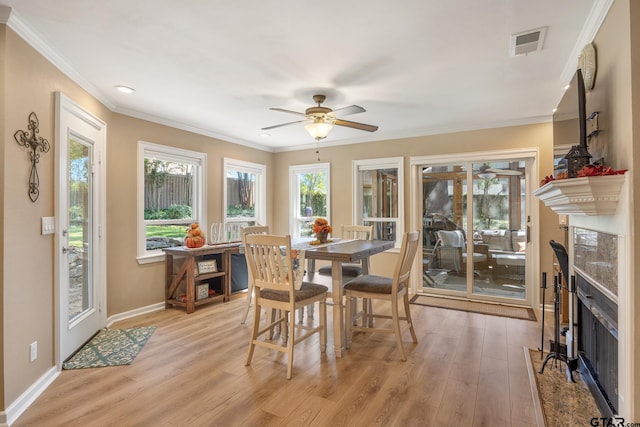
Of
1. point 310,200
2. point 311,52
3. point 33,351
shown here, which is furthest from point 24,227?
point 310,200

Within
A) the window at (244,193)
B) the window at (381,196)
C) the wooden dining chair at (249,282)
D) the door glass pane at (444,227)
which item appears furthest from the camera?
the window at (244,193)

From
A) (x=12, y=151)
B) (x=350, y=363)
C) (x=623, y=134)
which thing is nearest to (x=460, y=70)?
(x=623, y=134)

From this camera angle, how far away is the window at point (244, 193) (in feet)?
17.2

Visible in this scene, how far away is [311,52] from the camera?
2471 millimetres

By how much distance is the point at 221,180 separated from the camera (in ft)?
16.6

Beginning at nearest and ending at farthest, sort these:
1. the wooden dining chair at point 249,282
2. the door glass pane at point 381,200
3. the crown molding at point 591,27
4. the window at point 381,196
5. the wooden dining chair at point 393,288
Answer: the crown molding at point 591,27 → the wooden dining chair at point 393,288 → the wooden dining chair at point 249,282 → the window at point 381,196 → the door glass pane at point 381,200

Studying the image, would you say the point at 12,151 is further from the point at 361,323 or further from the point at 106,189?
the point at 361,323

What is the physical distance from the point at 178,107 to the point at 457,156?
11.9ft

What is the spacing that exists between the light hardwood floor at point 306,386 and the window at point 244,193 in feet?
7.75

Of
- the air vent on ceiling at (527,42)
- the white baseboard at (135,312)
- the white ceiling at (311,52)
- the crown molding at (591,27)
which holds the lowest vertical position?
the white baseboard at (135,312)

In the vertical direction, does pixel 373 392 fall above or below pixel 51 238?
below

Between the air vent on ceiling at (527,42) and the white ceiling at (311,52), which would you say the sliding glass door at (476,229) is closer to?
the white ceiling at (311,52)

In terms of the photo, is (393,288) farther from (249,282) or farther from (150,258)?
(150,258)

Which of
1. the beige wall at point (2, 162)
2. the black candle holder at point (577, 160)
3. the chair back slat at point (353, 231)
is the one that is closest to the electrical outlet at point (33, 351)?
the beige wall at point (2, 162)
